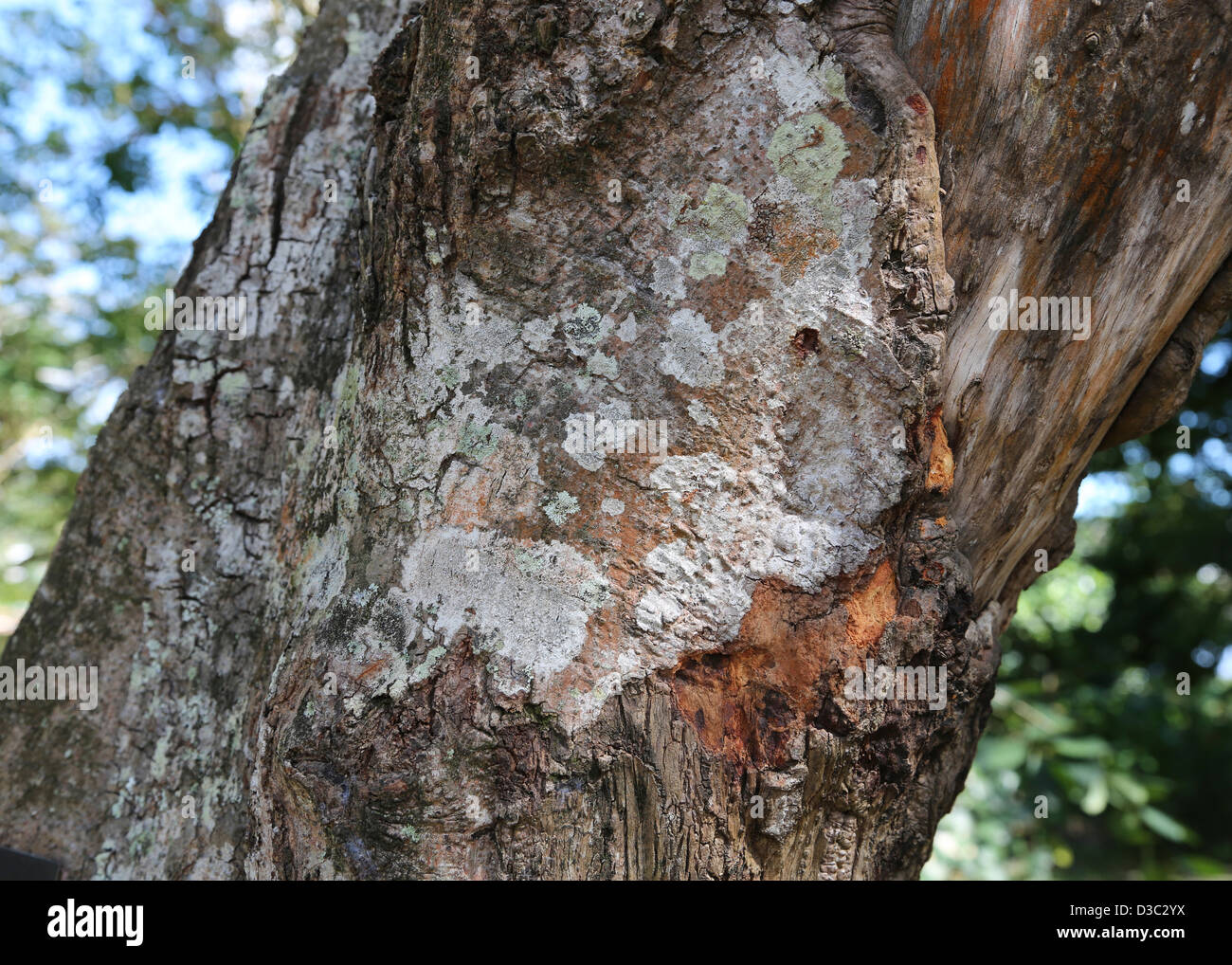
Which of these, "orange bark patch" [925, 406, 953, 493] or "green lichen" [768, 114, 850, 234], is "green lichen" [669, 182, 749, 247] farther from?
"orange bark patch" [925, 406, 953, 493]

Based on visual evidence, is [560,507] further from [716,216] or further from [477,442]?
[716,216]

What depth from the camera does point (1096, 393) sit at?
169 cm

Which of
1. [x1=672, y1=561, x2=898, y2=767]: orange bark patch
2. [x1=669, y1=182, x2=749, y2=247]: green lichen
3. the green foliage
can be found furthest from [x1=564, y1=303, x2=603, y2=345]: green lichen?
the green foliage

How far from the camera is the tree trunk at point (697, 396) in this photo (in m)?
1.37

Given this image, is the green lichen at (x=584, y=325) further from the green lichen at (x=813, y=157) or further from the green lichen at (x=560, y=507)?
the green lichen at (x=813, y=157)

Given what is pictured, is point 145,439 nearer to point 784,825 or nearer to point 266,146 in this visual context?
point 266,146

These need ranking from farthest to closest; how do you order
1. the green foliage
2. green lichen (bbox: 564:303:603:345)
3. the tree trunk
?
1. the green foliage
2. green lichen (bbox: 564:303:603:345)
3. the tree trunk

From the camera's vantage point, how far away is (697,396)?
1.44 meters

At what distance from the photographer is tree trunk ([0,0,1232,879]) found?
4.49ft

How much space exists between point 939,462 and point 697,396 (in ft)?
1.58

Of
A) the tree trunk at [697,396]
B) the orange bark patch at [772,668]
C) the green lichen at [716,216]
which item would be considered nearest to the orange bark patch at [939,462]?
the tree trunk at [697,396]
